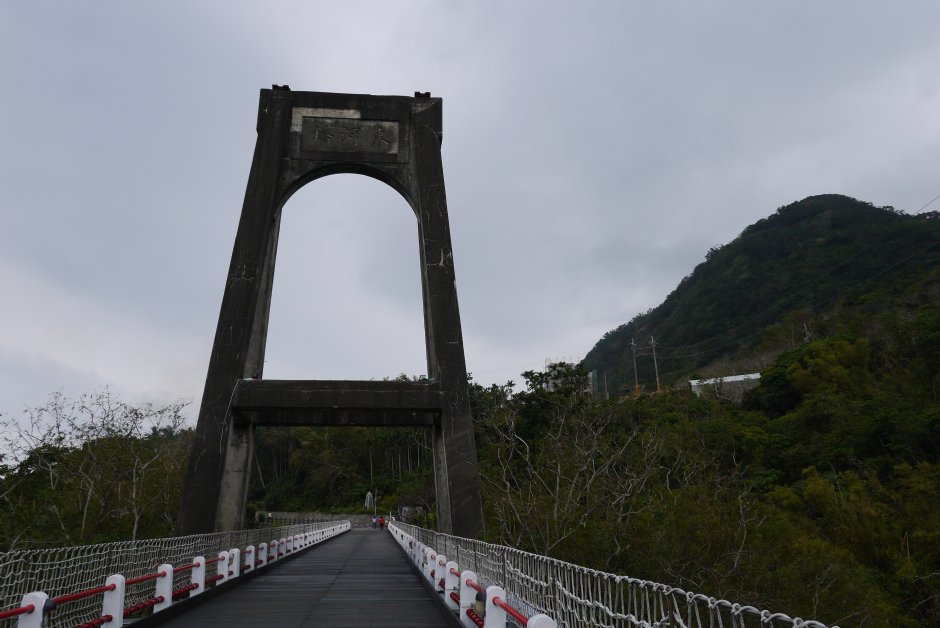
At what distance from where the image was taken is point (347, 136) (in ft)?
57.1

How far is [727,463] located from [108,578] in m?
35.4

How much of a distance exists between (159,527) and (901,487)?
1198 inches

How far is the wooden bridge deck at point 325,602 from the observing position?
8070 mm

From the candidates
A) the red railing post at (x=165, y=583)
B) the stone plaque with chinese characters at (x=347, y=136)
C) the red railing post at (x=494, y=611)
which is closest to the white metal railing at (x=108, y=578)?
the red railing post at (x=165, y=583)

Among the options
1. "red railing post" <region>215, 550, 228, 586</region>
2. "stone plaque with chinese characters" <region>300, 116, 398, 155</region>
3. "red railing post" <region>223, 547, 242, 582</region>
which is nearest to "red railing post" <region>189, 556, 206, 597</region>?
"red railing post" <region>215, 550, 228, 586</region>

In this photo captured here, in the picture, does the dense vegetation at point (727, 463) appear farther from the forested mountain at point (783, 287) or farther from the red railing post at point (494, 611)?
the red railing post at point (494, 611)

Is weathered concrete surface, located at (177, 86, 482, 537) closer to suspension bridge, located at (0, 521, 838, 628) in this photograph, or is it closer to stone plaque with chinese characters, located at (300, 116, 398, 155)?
stone plaque with chinese characters, located at (300, 116, 398, 155)

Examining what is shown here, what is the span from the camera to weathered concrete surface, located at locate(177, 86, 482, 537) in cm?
1433

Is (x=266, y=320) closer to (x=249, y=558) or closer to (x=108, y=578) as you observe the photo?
(x=249, y=558)

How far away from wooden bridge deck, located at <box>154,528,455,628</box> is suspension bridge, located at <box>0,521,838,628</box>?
2cm

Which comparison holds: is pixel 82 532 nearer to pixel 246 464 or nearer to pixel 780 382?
pixel 246 464

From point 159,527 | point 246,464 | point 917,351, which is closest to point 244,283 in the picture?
point 246,464

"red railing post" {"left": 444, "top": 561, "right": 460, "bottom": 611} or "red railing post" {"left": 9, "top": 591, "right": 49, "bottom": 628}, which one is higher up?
"red railing post" {"left": 9, "top": 591, "right": 49, "bottom": 628}

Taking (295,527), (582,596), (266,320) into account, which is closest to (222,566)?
(266,320)
